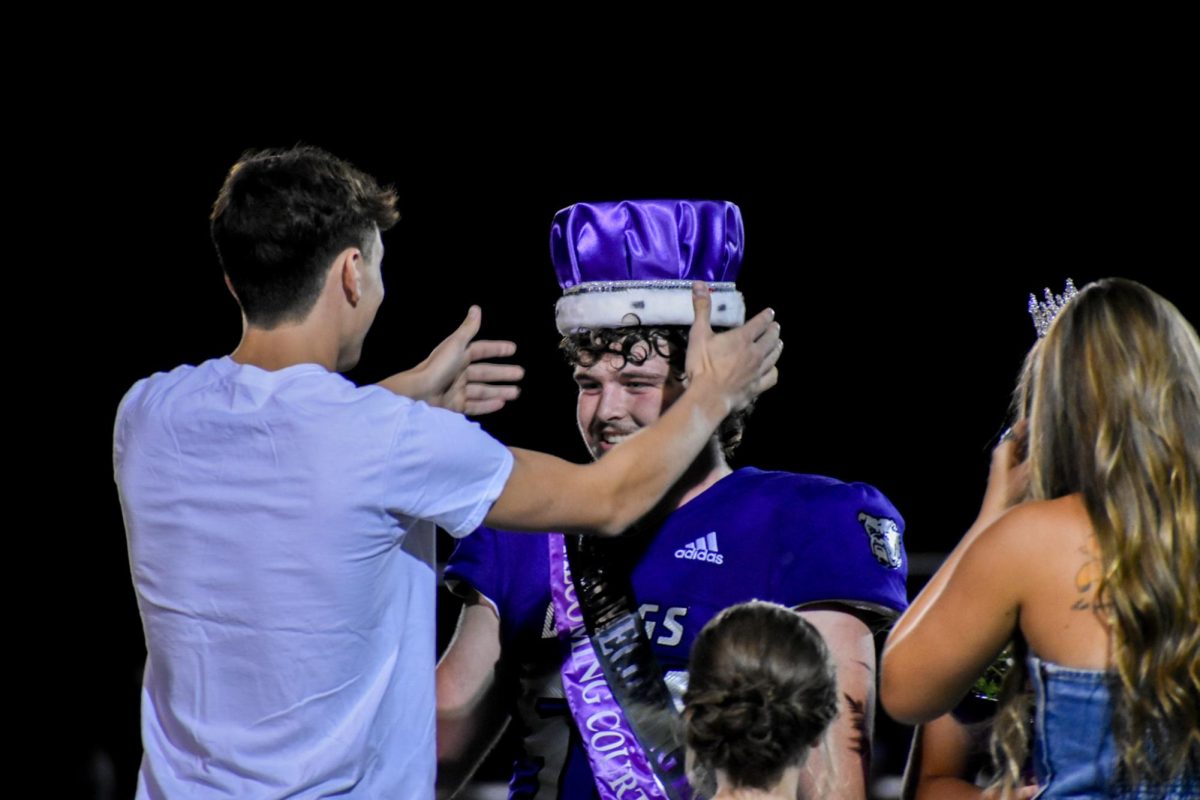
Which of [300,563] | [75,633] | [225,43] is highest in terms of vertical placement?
[225,43]

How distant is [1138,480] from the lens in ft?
4.71

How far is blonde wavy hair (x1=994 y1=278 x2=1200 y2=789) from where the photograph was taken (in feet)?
4.64

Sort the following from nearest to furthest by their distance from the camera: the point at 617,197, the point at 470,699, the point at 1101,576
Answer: the point at 1101,576
the point at 470,699
the point at 617,197

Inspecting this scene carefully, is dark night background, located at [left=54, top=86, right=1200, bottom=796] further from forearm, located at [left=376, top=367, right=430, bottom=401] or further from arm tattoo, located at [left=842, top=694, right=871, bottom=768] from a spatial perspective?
arm tattoo, located at [left=842, top=694, right=871, bottom=768]

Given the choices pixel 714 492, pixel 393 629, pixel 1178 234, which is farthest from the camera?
pixel 1178 234

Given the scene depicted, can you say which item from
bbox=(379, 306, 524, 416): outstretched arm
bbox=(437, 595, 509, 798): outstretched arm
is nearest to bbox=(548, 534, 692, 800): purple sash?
bbox=(437, 595, 509, 798): outstretched arm

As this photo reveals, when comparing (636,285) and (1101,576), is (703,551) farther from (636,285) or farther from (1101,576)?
(1101,576)

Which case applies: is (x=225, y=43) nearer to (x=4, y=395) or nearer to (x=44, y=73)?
(x=44, y=73)

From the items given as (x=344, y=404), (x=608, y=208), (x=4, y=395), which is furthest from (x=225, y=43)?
(x=344, y=404)

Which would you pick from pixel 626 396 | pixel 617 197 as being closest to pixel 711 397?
pixel 626 396

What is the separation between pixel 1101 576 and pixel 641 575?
610 mm

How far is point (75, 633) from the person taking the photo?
4.18m

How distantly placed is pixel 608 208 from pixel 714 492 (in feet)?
1.26

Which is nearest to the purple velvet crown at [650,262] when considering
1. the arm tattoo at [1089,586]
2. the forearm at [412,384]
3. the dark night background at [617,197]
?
the forearm at [412,384]
